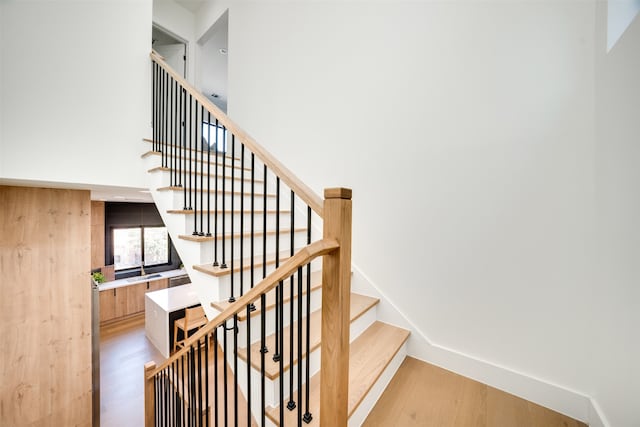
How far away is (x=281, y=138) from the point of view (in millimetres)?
2906

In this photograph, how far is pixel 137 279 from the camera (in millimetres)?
5543

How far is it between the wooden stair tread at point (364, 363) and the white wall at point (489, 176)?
25cm

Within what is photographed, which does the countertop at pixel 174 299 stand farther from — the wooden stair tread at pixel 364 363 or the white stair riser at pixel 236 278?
the wooden stair tread at pixel 364 363

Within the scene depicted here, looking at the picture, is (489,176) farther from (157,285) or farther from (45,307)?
(157,285)

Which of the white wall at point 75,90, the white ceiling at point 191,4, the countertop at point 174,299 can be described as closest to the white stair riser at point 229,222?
the white wall at point 75,90

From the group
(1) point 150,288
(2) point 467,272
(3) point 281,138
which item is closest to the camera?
(2) point 467,272

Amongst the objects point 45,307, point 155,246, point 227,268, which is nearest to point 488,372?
point 227,268

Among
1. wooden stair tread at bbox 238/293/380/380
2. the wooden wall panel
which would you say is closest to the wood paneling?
the wooden wall panel

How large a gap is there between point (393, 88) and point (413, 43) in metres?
0.34

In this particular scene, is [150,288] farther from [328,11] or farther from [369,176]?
[328,11]

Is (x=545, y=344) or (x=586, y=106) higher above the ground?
(x=586, y=106)

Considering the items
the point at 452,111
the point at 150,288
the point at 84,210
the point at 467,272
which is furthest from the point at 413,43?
the point at 150,288

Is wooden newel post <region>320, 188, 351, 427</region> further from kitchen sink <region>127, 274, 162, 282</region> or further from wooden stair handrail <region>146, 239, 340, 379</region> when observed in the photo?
kitchen sink <region>127, 274, 162, 282</region>

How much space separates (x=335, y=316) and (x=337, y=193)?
0.44 metres
